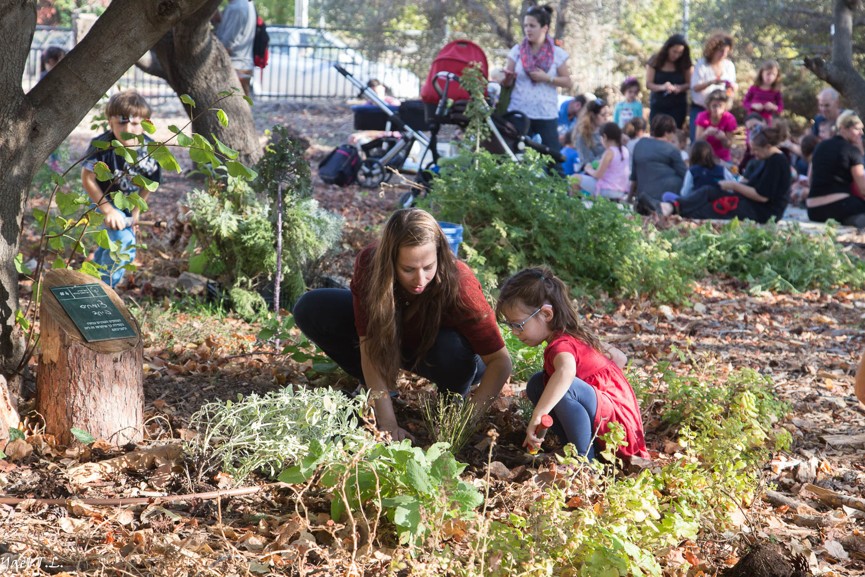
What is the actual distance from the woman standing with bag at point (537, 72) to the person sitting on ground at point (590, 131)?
2307 millimetres

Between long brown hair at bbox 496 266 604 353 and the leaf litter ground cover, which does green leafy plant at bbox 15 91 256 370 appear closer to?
the leaf litter ground cover

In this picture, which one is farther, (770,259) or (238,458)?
(770,259)

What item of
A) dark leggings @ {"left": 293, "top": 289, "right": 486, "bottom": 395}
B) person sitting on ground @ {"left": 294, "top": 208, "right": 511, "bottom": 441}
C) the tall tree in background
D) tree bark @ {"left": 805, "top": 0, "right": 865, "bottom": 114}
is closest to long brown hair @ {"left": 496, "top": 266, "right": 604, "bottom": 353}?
person sitting on ground @ {"left": 294, "top": 208, "right": 511, "bottom": 441}

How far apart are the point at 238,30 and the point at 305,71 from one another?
10527mm

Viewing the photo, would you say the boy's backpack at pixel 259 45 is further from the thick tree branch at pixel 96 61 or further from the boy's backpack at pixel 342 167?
the thick tree branch at pixel 96 61

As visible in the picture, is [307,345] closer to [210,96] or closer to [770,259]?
[210,96]

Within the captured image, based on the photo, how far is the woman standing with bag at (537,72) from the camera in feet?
31.4

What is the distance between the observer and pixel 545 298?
144 inches

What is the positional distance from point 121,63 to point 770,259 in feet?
18.5

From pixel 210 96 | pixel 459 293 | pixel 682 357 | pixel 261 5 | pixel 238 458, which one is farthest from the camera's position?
pixel 261 5

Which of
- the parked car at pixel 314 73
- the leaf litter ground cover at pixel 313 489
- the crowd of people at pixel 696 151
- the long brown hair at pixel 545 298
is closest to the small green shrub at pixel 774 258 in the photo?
the crowd of people at pixel 696 151

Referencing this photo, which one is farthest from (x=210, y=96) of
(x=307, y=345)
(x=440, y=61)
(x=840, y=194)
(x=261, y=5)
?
(x=261, y=5)

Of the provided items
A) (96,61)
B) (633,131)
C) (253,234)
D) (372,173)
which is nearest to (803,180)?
(633,131)

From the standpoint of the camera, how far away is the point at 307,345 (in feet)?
14.9
